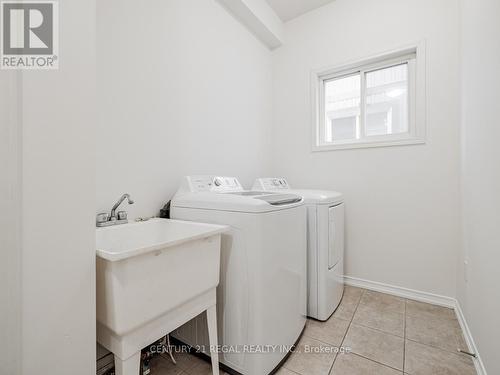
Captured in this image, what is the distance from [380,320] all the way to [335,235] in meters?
0.66

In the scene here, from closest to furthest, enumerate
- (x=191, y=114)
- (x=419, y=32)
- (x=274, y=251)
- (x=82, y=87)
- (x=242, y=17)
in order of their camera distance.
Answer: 1. (x=82, y=87)
2. (x=274, y=251)
3. (x=191, y=114)
4. (x=419, y=32)
5. (x=242, y=17)

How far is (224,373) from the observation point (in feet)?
3.95

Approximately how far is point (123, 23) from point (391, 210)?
2.41 m

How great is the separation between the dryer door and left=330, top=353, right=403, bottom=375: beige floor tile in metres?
0.55

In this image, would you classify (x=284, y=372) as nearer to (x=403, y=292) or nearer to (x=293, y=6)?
(x=403, y=292)

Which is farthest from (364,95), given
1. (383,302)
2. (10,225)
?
(10,225)

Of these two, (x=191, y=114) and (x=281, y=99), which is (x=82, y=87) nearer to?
(x=191, y=114)

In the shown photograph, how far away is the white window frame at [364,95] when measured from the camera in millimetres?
1896

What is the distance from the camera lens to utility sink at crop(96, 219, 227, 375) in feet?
2.43

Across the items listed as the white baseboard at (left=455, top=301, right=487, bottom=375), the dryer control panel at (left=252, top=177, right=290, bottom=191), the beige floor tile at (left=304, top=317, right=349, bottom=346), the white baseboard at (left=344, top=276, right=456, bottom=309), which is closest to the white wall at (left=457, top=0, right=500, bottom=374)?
the white baseboard at (left=455, top=301, right=487, bottom=375)

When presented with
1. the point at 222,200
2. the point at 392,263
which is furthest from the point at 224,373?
the point at 392,263

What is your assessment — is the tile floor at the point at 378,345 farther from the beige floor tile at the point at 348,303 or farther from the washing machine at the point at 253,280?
the washing machine at the point at 253,280

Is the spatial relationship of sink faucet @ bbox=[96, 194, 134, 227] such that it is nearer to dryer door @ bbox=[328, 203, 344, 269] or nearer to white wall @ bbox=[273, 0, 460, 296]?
dryer door @ bbox=[328, 203, 344, 269]

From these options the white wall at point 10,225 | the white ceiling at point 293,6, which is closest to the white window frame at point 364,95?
the white ceiling at point 293,6
